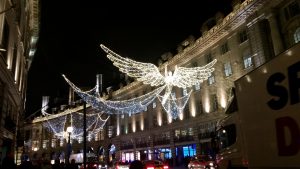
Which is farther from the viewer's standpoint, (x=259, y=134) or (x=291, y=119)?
(x=259, y=134)

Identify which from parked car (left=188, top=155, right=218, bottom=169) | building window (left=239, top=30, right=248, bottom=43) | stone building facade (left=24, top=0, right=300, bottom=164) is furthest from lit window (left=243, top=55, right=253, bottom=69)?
parked car (left=188, top=155, right=218, bottom=169)

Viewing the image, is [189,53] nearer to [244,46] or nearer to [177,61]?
[177,61]

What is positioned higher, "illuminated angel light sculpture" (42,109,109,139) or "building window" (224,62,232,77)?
"building window" (224,62,232,77)

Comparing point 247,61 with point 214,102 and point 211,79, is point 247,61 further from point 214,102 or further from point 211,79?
point 214,102

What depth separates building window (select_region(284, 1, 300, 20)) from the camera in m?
30.7

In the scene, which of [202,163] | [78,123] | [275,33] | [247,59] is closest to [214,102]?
[247,59]

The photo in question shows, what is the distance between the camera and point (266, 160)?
811 cm

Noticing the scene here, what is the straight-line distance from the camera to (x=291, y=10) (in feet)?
103

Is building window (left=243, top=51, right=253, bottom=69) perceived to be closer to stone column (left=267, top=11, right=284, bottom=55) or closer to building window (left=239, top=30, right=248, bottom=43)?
building window (left=239, top=30, right=248, bottom=43)

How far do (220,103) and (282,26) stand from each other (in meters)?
12.1

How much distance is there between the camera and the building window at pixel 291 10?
30.7 meters

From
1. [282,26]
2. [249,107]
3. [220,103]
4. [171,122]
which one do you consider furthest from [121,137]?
[249,107]

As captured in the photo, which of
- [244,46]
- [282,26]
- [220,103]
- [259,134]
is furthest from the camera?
[220,103]

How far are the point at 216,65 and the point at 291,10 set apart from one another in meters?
12.6
